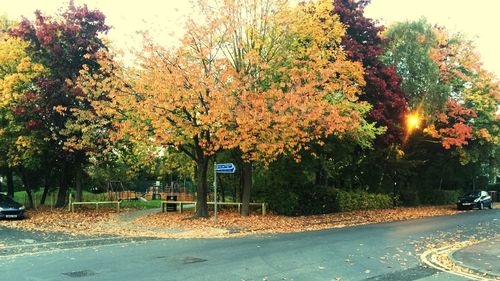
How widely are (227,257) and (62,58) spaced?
17924 mm

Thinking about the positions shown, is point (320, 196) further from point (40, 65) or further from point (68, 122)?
point (40, 65)

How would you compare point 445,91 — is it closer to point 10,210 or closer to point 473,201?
point 473,201

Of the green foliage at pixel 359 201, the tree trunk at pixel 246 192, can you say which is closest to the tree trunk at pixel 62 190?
the tree trunk at pixel 246 192

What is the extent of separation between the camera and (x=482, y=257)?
38.2ft

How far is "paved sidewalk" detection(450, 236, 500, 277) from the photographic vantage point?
33.6 feet

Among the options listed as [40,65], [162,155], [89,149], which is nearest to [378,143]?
[162,155]

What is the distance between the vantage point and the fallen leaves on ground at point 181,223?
18594mm

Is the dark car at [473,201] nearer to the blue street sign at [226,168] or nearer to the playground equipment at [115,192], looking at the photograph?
the blue street sign at [226,168]

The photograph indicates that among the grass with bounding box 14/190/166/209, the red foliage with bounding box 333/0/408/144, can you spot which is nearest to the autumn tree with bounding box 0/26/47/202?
the grass with bounding box 14/190/166/209

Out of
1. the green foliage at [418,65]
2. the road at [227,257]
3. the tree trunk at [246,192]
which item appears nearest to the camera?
the road at [227,257]

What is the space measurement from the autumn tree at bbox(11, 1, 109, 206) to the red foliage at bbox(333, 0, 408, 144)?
523 inches

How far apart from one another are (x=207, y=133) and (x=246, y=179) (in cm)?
368

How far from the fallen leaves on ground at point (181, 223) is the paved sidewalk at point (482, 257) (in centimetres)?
741

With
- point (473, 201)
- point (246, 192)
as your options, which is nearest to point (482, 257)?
point (246, 192)
